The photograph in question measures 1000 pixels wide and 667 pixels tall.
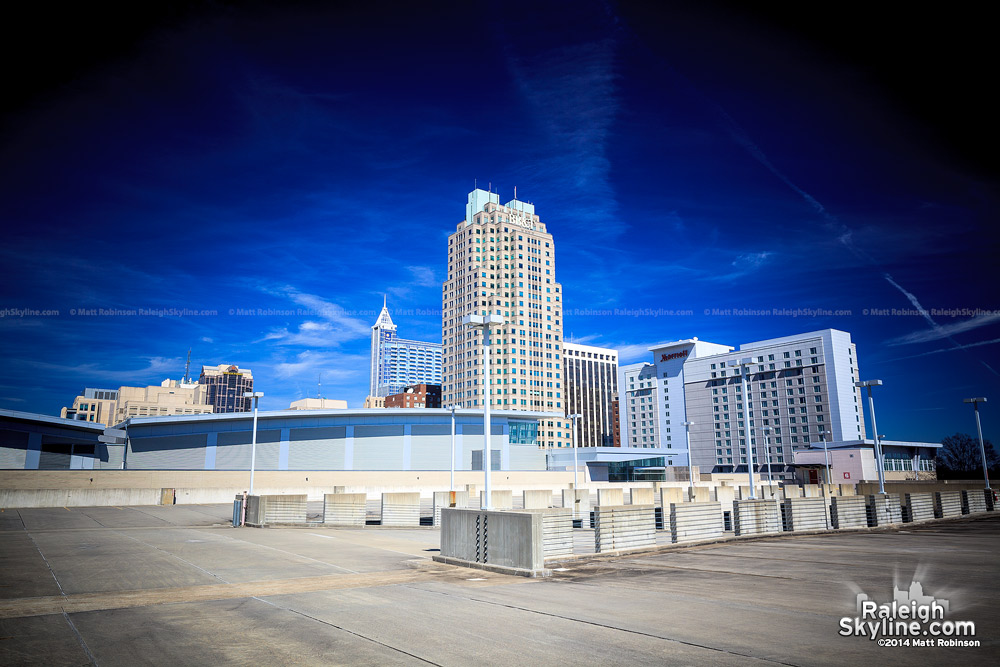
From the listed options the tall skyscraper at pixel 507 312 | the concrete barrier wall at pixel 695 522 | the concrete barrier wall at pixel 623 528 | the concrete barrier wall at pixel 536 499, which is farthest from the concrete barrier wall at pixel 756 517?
the tall skyscraper at pixel 507 312

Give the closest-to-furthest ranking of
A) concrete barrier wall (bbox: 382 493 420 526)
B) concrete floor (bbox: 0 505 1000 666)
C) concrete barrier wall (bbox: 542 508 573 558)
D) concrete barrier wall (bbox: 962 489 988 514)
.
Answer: concrete floor (bbox: 0 505 1000 666), concrete barrier wall (bbox: 542 508 573 558), concrete barrier wall (bbox: 382 493 420 526), concrete barrier wall (bbox: 962 489 988 514)

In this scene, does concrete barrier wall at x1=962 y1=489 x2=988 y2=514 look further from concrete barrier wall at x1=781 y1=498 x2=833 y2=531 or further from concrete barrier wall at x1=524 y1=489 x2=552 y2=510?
concrete barrier wall at x1=524 y1=489 x2=552 y2=510

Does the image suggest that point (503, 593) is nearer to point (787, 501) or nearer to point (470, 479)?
point (787, 501)

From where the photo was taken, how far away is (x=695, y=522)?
20688 mm

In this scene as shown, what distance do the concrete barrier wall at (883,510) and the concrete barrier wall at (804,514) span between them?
136 inches

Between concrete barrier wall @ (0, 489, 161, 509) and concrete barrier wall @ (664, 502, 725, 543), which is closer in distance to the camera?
concrete barrier wall @ (664, 502, 725, 543)

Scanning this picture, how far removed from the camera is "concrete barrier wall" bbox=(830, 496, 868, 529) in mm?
25359

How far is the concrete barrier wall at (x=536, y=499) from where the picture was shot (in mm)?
30916

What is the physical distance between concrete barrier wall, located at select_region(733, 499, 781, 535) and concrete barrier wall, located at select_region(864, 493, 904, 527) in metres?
6.33

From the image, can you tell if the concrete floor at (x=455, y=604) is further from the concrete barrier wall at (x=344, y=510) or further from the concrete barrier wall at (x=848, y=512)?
the concrete barrier wall at (x=344, y=510)

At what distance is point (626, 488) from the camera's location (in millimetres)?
65938

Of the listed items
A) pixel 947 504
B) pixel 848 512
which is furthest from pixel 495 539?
pixel 947 504

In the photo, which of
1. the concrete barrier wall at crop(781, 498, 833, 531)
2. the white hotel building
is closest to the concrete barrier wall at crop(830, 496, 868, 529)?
the concrete barrier wall at crop(781, 498, 833, 531)

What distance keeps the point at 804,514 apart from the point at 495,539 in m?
15.1
